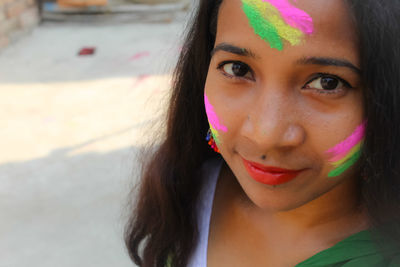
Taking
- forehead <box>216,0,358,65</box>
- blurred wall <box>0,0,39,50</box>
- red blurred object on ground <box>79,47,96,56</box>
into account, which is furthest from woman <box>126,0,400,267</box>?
blurred wall <box>0,0,39,50</box>

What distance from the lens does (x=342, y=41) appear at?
684 millimetres

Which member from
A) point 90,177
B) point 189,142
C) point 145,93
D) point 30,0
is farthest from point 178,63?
point 30,0

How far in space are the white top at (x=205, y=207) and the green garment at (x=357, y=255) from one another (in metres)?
0.28

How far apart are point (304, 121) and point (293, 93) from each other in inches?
2.0

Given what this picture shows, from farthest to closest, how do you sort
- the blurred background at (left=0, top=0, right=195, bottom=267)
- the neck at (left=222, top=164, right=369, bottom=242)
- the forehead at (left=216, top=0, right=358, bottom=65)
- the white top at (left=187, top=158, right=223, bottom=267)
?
the blurred background at (left=0, top=0, right=195, bottom=267) < the white top at (left=187, top=158, right=223, bottom=267) < the neck at (left=222, top=164, right=369, bottom=242) < the forehead at (left=216, top=0, right=358, bottom=65)

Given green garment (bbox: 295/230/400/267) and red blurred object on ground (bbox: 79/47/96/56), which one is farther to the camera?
red blurred object on ground (bbox: 79/47/96/56)

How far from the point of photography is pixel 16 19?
3887mm

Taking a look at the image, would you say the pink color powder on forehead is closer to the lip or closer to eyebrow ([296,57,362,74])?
Answer: eyebrow ([296,57,362,74])

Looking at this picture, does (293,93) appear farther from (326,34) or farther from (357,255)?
(357,255)

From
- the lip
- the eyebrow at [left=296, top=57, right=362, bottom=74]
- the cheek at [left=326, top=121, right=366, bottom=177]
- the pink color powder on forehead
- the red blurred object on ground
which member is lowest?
the red blurred object on ground

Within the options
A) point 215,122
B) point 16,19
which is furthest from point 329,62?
point 16,19

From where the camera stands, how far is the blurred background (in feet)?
6.36

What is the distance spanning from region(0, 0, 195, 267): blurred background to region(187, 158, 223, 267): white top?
0.71ft

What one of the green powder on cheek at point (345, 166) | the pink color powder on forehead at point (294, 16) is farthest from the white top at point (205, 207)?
the pink color powder on forehead at point (294, 16)
